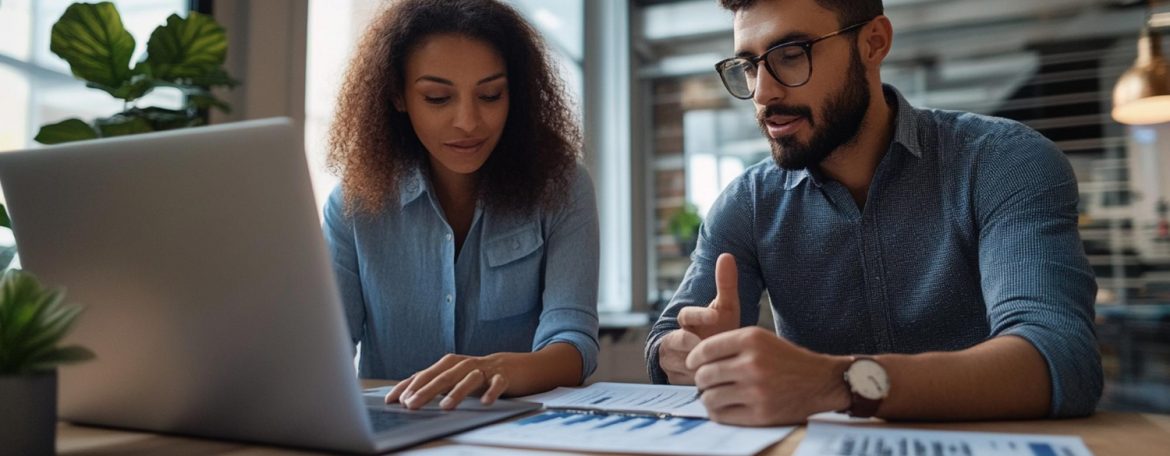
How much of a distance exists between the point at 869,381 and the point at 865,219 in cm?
62

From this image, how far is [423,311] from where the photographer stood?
145 centimetres

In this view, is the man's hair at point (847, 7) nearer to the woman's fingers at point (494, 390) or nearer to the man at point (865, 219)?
the man at point (865, 219)

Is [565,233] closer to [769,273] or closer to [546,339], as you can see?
[546,339]

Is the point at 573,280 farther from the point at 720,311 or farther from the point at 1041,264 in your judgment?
the point at 1041,264

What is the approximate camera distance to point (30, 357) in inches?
25.5

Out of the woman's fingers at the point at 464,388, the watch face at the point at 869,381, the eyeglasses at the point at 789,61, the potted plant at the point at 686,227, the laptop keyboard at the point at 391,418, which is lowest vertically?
the laptop keyboard at the point at 391,418

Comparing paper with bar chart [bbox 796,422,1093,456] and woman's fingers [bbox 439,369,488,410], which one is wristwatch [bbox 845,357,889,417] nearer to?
paper with bar chart [bbox 796,422,1093,456]

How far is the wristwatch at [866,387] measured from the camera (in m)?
0.82

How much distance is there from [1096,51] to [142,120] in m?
3.82

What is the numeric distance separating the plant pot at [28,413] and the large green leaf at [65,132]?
74 centimetres

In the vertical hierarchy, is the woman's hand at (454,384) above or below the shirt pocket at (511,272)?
below

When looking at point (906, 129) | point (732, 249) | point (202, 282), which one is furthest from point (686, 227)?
point (202, 282)

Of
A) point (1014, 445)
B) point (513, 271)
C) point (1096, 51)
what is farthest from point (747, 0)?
point (1096, 51)

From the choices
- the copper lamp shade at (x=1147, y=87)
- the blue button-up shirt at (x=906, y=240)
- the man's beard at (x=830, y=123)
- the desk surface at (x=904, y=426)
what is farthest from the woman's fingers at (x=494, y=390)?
the copper lamp shade at (x=1147, y=87)
